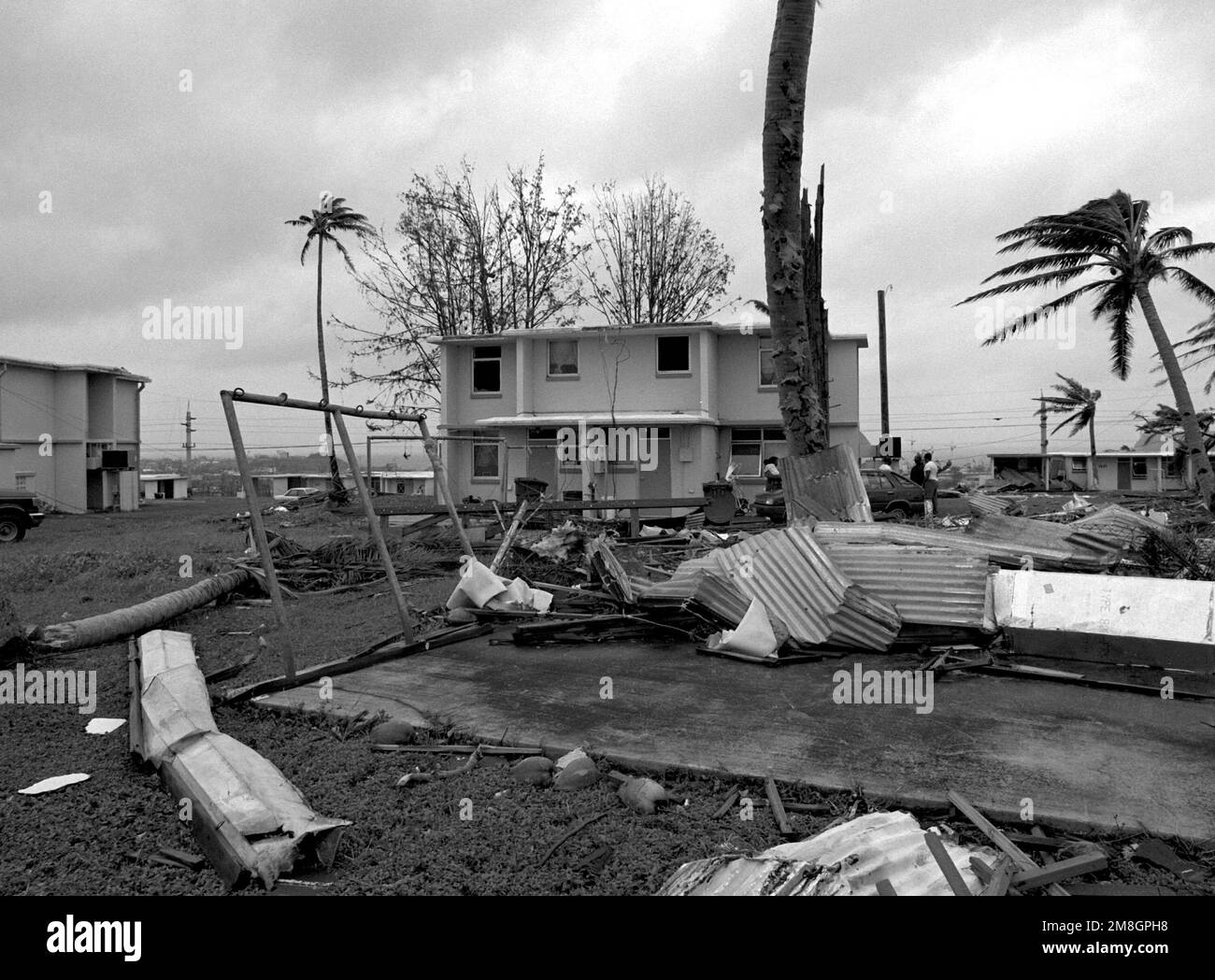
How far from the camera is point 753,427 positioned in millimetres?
24562

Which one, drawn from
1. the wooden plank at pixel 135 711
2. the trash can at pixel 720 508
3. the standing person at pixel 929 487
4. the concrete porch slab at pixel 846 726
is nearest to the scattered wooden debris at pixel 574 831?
the concrete porch slab at pixel 846 726

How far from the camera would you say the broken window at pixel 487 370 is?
2541 cm

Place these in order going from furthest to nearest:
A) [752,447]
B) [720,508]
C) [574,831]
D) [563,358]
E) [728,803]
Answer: [563,358]
[752,447]
[720,508]
[728,803]
[574,831]

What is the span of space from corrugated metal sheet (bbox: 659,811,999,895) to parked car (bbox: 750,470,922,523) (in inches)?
616

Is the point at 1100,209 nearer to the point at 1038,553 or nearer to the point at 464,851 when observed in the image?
the point at 1038,553

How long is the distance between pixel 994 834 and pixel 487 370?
77.1 ft

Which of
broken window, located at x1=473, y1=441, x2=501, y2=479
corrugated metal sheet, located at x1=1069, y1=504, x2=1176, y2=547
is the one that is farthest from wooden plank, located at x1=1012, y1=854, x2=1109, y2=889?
broken window, located at x1=473, y1=441, x2=501, y2=479

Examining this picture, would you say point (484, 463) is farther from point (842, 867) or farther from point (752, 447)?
point (842, 867)

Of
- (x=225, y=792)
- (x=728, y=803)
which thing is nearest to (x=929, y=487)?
(x=728, y=803)

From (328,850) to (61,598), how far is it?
9.23 meters

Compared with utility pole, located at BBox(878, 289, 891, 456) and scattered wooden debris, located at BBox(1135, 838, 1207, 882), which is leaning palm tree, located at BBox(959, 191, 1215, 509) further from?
scattered wooden debris, located at BBox(1135, 838, 1207, 882)

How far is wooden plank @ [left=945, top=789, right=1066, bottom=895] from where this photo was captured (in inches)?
117

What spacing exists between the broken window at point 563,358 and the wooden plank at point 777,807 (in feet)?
70.3

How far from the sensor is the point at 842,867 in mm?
2766
